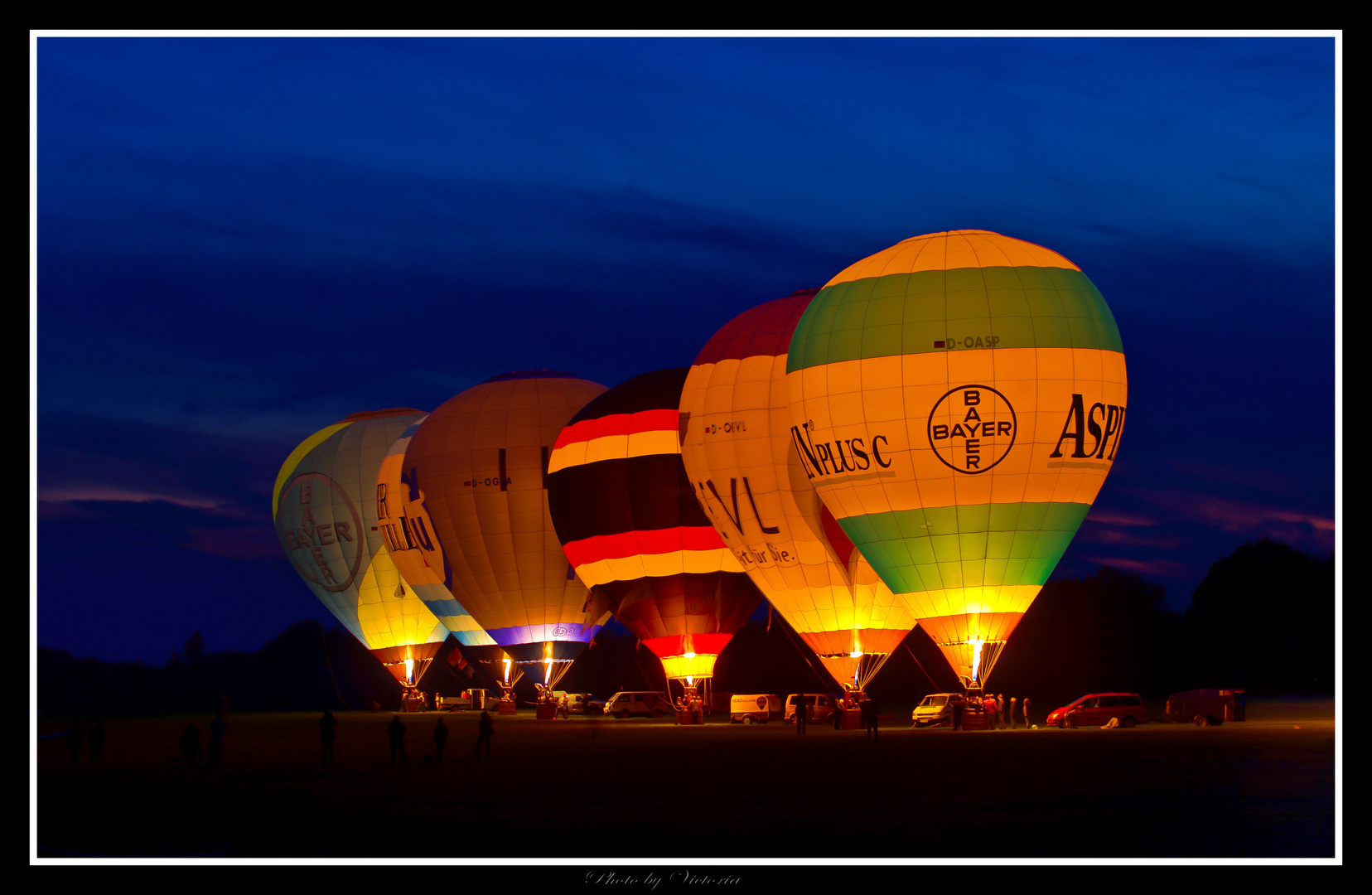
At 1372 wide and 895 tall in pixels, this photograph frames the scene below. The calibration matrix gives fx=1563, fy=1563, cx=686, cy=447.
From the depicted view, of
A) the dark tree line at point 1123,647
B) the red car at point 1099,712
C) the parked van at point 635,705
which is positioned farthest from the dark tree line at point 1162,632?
the red car at point 1099,712

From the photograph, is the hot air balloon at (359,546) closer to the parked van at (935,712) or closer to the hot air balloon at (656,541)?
the hot air balloon at (656,541)

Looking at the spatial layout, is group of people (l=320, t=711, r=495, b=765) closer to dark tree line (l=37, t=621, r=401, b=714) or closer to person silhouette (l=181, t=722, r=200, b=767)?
person silhouette (l=181, t=722, r=200, b=767)

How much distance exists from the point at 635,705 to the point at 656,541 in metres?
8.97

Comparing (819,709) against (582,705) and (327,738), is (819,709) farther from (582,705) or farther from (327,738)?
(327,738)

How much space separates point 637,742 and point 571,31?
19.0 metres

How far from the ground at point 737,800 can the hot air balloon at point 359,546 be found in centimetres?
2423

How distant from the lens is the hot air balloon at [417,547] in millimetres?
48344

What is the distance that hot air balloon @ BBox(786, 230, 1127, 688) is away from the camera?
29.6m

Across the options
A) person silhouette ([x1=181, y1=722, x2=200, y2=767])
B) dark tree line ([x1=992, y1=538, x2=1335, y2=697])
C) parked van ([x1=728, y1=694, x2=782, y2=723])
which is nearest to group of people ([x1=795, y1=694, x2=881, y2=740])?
parked van ([x1=728, y1=694, x2=782, y2=723])

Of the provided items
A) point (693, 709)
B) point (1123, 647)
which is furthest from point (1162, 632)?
point (693, 709)

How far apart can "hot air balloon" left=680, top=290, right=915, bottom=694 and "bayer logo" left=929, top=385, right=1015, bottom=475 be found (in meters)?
5.28

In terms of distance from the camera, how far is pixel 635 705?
46.0 metres
